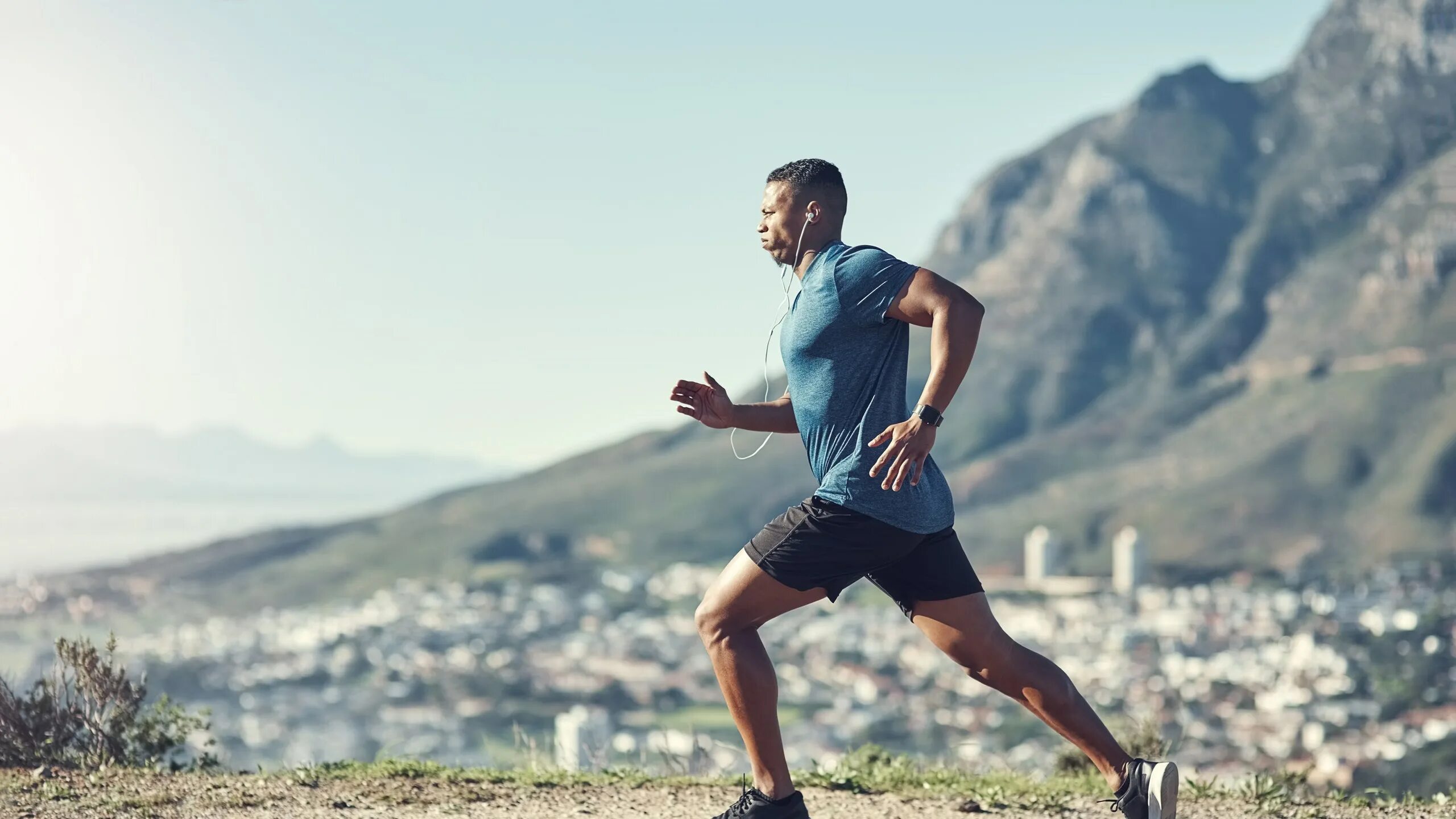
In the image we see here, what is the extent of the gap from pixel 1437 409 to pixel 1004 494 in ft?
123

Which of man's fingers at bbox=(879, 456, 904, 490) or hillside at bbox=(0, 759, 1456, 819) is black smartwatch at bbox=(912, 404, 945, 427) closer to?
man's fingers at bbox=(879, 456, 904, 490)

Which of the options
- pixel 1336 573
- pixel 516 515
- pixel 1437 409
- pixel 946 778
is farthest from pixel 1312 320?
pixel 946 778

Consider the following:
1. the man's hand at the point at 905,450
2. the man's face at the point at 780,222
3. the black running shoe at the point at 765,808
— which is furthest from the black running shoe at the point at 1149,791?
the man's face at the point at 780,222

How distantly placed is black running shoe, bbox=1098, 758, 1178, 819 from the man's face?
1862 millimetres

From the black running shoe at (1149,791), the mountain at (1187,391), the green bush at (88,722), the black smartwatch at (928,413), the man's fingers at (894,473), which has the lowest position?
the black running shoe at (1149,791)

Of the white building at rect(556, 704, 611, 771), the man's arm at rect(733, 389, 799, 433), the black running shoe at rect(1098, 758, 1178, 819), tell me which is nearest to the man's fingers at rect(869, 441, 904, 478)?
the man's arm at rect(733, 389, 799, 433)

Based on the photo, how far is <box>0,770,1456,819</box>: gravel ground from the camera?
5266mm

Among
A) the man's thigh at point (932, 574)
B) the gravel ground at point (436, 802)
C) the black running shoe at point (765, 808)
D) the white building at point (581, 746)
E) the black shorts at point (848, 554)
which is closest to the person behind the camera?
the black shorts at point (848, 554)

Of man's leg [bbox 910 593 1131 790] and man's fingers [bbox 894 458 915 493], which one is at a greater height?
man's fingers [bbox 894 458 915 493]

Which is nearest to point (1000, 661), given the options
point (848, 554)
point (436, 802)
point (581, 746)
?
point (848, 554)

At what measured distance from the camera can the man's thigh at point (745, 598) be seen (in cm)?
440

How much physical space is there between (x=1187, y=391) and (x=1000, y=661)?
160m

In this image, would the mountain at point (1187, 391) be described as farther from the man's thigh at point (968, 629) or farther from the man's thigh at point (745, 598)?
the man's thigh at point (745, 598)

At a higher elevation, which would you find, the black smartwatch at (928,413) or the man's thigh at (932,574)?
the black smartwatch at (928,413)
